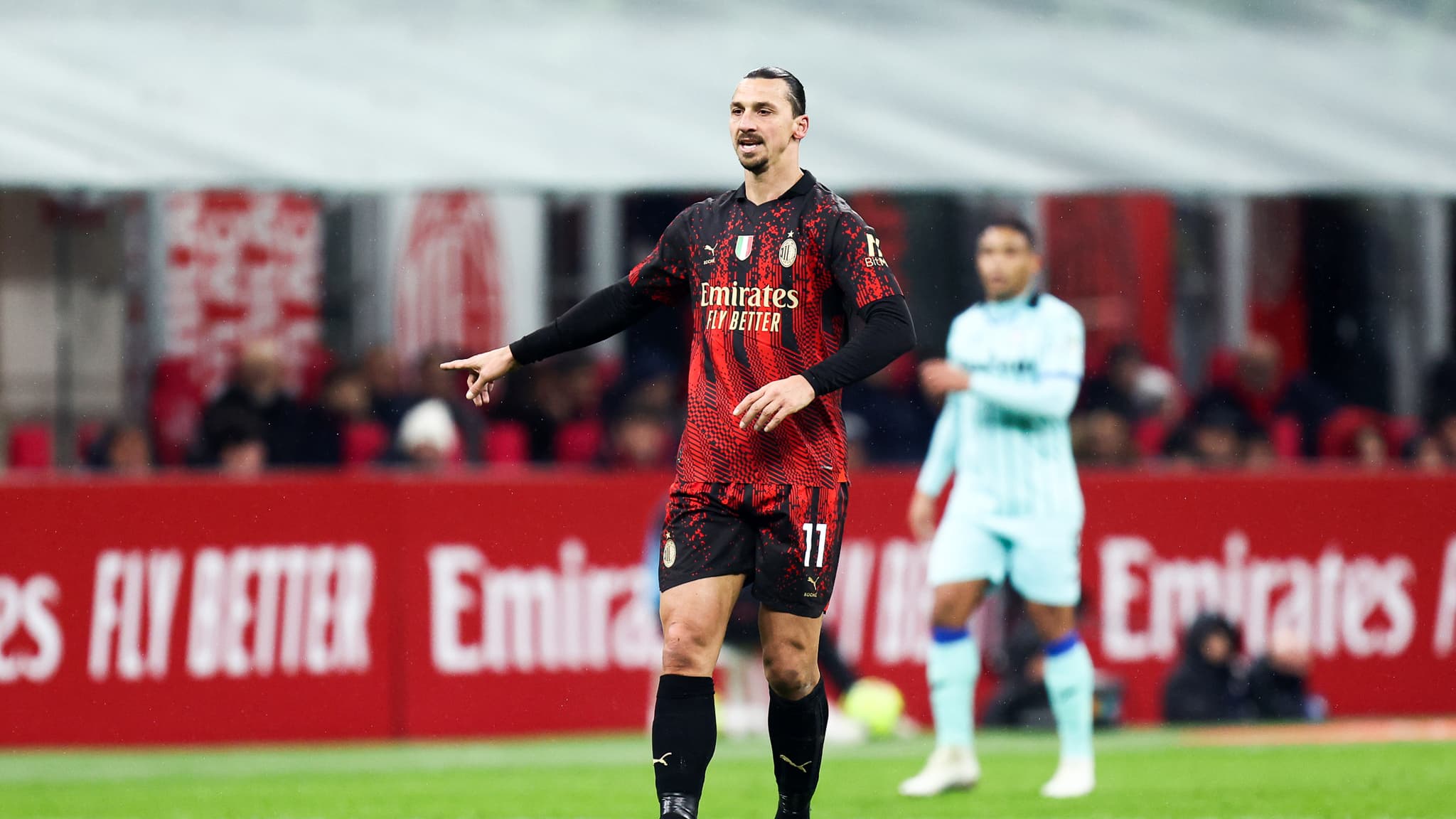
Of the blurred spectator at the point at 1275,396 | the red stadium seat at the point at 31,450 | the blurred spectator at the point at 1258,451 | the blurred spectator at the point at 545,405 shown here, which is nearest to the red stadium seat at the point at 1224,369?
the blurred spectator at the point at 1275,396

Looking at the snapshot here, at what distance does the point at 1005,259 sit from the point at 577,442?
6.88 metres

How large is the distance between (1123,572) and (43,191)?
31.4 ft

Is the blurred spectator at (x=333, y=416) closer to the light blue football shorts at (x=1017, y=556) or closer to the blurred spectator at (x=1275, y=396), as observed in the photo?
the blurred spectator at (x=1275, y=396)

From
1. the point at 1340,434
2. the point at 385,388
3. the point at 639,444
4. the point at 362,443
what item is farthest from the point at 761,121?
the point at 1340,434

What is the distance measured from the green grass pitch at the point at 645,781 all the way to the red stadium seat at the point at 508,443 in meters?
2.81

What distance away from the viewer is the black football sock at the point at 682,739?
5.95 m

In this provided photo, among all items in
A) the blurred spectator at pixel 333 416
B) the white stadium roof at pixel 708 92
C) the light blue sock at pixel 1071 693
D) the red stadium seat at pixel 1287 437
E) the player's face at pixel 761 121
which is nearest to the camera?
the player's face at pixel 761 121

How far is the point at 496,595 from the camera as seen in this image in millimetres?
12555

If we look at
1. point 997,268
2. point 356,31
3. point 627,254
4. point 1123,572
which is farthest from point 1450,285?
point 997,268

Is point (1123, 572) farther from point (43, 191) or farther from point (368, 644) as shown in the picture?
point (43, 191)

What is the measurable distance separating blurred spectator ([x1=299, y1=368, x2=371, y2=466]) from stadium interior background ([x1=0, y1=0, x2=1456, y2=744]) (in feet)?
0.09

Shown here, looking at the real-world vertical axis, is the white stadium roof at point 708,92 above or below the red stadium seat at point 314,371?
above

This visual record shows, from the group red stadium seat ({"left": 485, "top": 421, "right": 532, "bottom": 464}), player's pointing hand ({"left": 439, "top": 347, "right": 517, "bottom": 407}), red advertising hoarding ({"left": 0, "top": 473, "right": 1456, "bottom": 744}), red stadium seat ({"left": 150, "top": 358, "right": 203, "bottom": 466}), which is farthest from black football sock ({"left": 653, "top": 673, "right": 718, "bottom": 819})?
red stadium seat ({"left": 150, "top": 358, "right": 203, "bottom": 466})

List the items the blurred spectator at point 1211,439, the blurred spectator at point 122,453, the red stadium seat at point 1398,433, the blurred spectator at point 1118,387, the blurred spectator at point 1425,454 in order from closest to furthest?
the blurred spectator at point 122,453 → the blurred spectator at point 1211,439 → the blurred spectator at point 1425,454 → the blurred spectator at point 1118,387 → the red stadium seat at point 1398,433
